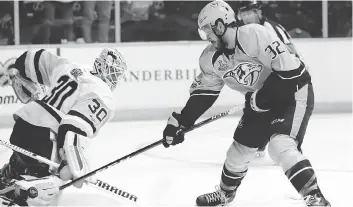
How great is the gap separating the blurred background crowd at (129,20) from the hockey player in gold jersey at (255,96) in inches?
134

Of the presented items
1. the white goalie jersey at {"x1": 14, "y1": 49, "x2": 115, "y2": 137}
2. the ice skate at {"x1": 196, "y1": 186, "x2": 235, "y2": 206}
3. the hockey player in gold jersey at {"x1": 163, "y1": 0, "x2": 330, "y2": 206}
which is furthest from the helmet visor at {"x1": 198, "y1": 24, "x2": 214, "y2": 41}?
the ice skate at {"x1": 196, "y1": 186, "x2": 235, "y2": 206}

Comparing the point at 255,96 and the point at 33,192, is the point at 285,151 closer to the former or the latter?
the point at 255,96

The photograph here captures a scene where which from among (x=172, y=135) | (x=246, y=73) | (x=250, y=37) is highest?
(x=250, y=37)

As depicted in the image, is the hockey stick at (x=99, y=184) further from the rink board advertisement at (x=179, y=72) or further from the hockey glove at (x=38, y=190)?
the rink board advertisement at (x=179, y=72)

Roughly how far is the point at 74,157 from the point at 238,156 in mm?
774

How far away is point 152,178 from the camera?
400 cm

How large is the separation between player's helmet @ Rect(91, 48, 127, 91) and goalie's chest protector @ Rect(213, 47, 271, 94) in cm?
41

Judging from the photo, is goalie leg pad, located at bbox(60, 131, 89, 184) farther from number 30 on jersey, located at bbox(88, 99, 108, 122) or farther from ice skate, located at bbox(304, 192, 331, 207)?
ice skate, located at bbox(304, 192, 331, 207)

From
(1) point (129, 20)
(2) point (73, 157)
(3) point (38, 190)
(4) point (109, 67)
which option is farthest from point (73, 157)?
(1) point (129, 20)

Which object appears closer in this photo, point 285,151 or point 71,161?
point 71,161

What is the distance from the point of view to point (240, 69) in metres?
3.19

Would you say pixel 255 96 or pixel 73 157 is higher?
pixel 255 96

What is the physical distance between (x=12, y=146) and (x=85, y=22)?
3762mm

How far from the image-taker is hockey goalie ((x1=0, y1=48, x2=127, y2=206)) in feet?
9.54
